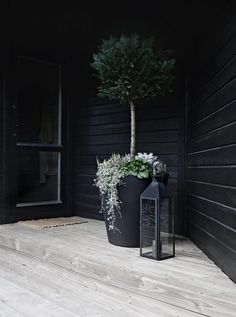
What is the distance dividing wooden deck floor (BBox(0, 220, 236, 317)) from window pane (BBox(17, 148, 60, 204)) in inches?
34.6

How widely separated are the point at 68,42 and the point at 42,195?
68.6 inches

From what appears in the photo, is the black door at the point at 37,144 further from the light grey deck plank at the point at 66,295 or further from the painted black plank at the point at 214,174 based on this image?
the painted black plank at the point at 214,174

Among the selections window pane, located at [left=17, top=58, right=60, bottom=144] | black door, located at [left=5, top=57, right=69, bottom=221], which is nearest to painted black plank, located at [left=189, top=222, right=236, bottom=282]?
black door, located at [left=5, top=57, right=69, bottom=221]

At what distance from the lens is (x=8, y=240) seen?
3045 mm

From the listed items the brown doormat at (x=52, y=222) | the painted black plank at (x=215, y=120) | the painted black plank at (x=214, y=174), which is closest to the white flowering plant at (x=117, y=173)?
the painted black plank at (x=214, y=174)

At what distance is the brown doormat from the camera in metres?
3.48

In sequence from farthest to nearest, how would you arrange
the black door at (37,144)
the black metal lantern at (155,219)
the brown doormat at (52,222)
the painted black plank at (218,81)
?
the black door at (37,144) < the brown doormat at (52,222) < the black metal lantern at (155,219) < the painted black plank at (218,81)

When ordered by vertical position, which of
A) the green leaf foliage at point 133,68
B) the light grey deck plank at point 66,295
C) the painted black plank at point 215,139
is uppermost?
the green leaf foliage at point 133,68

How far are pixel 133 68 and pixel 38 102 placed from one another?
5.25 feet

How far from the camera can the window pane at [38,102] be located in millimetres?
3781

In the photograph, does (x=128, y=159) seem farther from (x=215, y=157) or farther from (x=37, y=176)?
(x=37, y=176)

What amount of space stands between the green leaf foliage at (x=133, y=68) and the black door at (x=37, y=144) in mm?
1331

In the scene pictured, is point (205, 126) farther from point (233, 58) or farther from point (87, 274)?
point (87, 274)

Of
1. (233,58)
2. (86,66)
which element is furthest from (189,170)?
(86,66)
